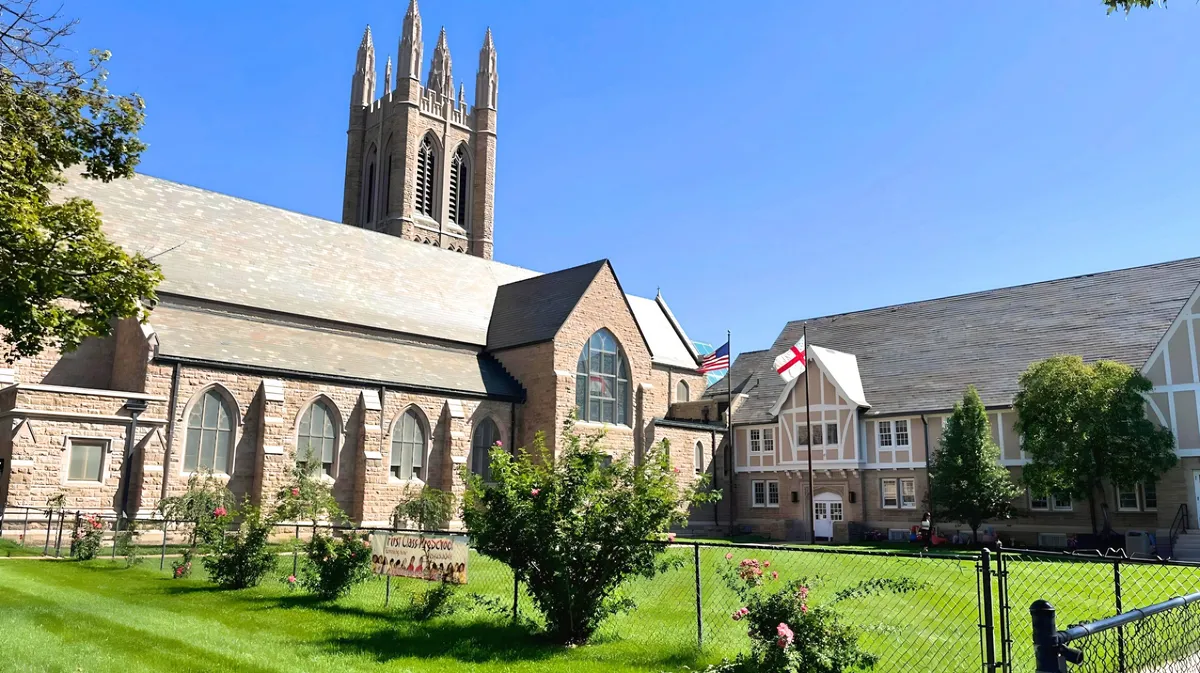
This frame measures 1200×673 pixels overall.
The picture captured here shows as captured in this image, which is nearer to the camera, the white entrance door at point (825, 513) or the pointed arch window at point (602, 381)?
the pointed arch window at point (602, 381)

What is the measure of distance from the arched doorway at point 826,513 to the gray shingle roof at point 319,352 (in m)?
14.8

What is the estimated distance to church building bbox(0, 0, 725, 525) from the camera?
25.9 m

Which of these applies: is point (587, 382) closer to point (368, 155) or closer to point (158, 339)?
point (158, 339)

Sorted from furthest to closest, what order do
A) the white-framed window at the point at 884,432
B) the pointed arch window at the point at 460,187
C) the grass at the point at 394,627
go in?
1. the pointed arch window at the point at 460,187
2. the white-framed window at the point at 884,432
3. the grass at the point at 394,627

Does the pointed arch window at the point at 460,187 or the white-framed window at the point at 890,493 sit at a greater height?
the pointed arch window at the point at 460,187

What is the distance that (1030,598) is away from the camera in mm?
15938

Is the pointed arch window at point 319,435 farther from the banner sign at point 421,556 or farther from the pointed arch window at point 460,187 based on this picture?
the pointed arch window at point 460,187

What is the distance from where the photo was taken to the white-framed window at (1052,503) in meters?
33.5

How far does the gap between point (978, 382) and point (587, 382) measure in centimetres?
1711

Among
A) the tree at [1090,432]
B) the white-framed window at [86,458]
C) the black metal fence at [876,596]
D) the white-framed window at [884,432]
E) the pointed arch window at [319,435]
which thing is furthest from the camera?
the white-framed window at [884,432]

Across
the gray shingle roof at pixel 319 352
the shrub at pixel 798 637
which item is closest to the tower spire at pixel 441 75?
the gray shingle roof at pixel 319 352

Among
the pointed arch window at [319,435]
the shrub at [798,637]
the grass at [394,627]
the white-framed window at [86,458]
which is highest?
the pointed arch window at [319,435]

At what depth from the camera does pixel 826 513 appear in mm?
40500

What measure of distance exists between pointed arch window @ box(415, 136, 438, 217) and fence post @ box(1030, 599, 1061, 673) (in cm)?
6820
